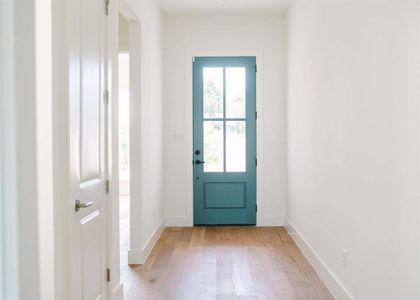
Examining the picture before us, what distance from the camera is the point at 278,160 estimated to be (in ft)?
16.3

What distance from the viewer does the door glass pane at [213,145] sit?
16.3 feet

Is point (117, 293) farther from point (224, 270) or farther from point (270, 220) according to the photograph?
point (270, 220)

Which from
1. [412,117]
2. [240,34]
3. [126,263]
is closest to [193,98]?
[240,34]

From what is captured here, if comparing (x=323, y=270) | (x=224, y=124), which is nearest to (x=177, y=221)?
(x=224, y=124)

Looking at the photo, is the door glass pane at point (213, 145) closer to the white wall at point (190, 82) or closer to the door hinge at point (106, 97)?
the white wall at point (190, 82)

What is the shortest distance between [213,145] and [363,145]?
2.88m

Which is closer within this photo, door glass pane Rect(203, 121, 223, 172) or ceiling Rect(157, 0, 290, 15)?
ceiling Rect(157, 0, 290, 15)

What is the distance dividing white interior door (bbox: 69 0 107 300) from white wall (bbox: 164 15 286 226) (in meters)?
2.57

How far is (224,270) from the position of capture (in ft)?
11.0

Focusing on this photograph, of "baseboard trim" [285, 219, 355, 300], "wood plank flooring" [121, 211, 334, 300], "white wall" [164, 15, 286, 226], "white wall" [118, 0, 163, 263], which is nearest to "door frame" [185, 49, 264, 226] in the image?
"white wall" [164, 15, 286, 226]

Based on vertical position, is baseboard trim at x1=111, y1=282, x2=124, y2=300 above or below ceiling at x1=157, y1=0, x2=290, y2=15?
below

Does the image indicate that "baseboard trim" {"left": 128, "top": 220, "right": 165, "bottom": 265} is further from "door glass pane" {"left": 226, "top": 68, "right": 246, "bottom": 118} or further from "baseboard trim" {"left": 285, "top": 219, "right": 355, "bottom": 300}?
"door glass pane" {"left": 226, "top": 68, "right": 246, "bottom": 118}

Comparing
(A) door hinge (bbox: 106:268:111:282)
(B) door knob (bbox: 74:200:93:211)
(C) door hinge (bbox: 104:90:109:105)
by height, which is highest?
(C) door hinge (bbox: 104:90:109:105)

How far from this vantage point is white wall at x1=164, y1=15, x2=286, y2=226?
4.95 meters
